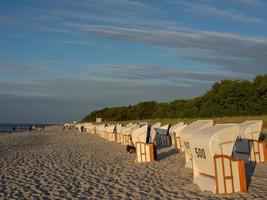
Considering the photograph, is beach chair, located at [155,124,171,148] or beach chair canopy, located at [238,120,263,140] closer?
beach chair canopy, located at [238,120,263,140]

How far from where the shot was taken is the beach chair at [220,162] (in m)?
8.56

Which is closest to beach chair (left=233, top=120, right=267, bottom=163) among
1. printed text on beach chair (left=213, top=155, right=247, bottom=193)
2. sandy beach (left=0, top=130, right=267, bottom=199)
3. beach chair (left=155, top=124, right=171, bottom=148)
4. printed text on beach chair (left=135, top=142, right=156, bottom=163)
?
sandy beach (left=0, top=130, right=267, bottom=199)

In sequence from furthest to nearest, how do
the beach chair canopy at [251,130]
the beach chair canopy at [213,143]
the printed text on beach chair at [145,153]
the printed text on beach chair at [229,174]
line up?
1. the printed text on beach chair at [145,153]
2. the beach chair canopy at [251,130]
3. the beach chair canopy at [213,143]
4. the printed text on beach chair at [229,174]

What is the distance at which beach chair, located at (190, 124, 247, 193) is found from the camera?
856cm

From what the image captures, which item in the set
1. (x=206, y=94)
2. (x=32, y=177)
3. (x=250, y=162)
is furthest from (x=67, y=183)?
(x=206, y=94)

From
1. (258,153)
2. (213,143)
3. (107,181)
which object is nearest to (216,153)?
(213,143)

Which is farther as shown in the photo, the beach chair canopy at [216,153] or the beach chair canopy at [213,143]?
the beach chair canopy at [213,143]

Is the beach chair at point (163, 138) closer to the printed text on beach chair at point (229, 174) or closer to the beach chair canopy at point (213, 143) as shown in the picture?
the beach chair canopy at point (213, 143)

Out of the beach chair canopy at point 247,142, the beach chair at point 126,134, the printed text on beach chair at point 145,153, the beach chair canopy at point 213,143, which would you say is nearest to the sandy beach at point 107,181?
the printed text on beach chair at point 145,153

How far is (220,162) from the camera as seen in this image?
8531 mm

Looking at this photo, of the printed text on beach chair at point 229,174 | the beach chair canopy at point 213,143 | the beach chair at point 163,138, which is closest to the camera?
the printed text on beach chair at point 229,174

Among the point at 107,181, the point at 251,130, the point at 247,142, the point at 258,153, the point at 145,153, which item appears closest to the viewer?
the point at 107,181

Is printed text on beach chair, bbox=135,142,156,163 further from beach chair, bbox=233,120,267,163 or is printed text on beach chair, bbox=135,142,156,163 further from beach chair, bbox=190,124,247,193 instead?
beach chair, bbox=190,124,247,193

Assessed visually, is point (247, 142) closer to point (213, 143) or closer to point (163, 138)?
point (213, 143)
